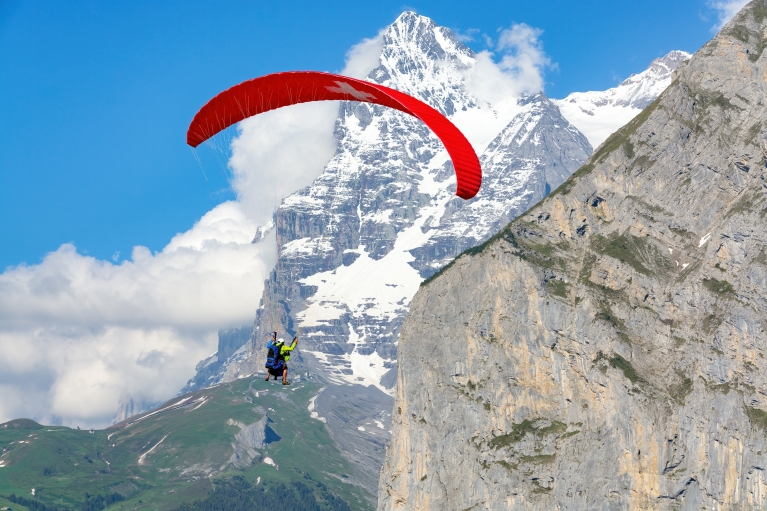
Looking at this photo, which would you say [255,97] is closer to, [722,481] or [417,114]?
[417,114]

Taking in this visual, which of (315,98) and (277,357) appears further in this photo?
(315,98)

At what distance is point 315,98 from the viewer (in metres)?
68.4

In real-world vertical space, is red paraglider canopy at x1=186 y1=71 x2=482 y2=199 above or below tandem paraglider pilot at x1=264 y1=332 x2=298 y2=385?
above

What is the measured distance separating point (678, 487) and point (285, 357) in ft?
498

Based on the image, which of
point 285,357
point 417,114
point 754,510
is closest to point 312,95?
point 417,114

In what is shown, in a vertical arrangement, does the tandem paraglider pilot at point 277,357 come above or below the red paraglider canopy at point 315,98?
below

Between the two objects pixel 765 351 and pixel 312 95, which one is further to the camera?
pixel 765 351

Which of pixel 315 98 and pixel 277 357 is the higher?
pixel 315 98

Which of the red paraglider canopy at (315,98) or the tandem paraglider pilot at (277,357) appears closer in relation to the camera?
the red paraglider canopy at (315,98)

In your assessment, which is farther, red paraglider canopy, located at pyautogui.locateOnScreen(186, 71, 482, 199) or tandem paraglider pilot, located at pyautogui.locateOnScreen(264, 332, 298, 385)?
tandem paraglider pilot, located at pyautogui.locateOnScreen(264, 332, 298, 385)

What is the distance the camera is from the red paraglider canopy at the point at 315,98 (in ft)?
190

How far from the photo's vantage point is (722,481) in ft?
625

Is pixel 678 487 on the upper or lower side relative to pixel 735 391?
lower

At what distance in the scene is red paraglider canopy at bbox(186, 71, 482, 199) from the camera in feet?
190
